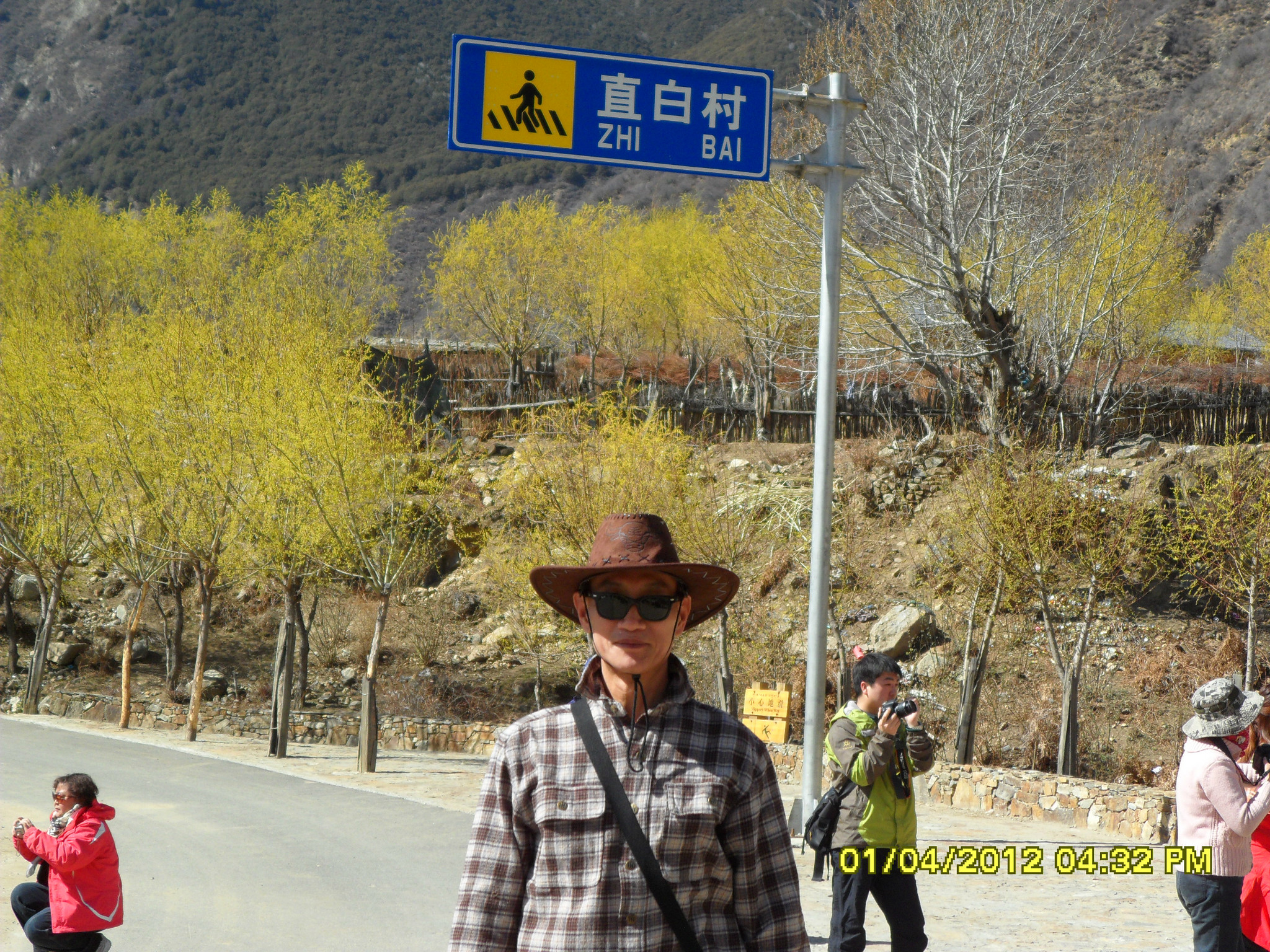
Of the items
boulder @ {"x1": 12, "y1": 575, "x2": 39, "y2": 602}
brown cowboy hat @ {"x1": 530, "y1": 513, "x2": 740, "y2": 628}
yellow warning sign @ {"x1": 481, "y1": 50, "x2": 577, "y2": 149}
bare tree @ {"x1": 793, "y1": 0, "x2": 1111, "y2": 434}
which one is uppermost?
bare tree @ {"x1": 793, "y1": 0, "x2": 1111, "y2": 434}

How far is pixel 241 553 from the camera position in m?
20.7

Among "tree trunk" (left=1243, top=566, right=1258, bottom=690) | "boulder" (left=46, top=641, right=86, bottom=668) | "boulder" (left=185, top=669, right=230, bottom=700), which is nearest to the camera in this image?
"tree trunk" (left=1243, top=566, right=1258, bottom=690)

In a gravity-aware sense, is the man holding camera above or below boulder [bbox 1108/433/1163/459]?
below

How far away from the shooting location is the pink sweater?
15.1ft

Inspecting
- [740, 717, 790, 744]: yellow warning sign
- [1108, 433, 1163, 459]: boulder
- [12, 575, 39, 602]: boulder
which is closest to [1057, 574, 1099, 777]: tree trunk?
[740, 717, 790, 744]: yellow warning sign

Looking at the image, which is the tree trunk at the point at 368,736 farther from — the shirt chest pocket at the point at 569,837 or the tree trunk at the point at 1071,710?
the shirt chest pocket at the point at 569,837

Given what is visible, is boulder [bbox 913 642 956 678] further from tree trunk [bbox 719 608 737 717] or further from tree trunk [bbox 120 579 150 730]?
tree trunk [bbox 120 579 150 730]

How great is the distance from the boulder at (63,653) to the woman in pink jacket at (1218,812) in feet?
92.5

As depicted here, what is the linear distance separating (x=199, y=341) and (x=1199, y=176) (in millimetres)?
73479

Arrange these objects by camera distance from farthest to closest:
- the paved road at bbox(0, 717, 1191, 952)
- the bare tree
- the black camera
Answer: the bare tree → the paved road at bbox(0, 717, 1191, 952) → the black camera

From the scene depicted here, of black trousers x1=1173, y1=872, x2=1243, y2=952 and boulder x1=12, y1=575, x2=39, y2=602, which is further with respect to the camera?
boulder x1=12, y1=575, x2=39, y2=602

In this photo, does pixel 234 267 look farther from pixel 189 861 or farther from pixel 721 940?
pixel 721 940

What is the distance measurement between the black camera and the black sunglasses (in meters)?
2.80
